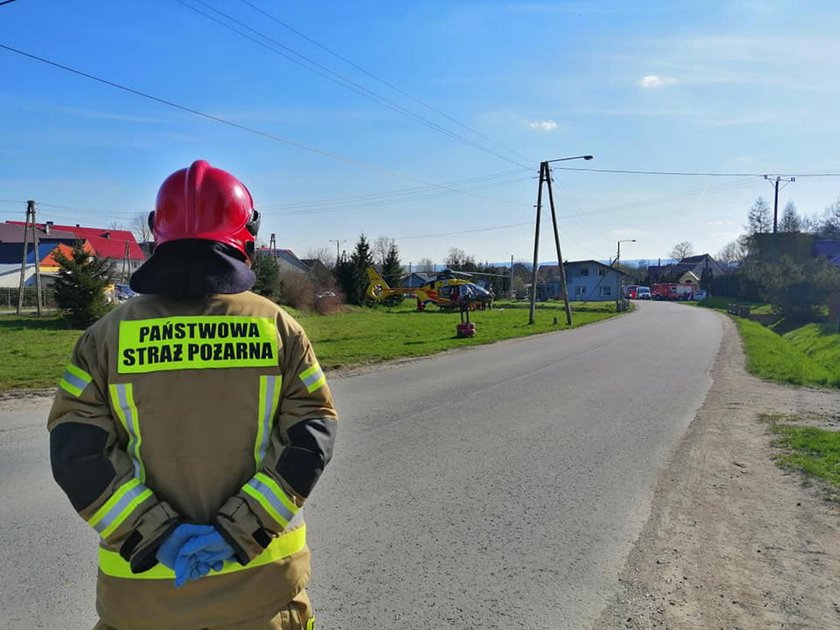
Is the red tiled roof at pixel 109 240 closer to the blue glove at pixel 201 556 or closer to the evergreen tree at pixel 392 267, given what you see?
the evergreen tree at pixel 392 267

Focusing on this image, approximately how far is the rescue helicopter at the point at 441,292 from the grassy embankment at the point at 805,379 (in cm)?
2271

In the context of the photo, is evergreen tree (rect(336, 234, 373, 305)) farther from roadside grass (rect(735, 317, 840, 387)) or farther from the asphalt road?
the asphalt road

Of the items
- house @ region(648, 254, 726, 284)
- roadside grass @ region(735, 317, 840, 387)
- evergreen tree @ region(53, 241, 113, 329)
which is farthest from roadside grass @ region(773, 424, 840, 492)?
house @ region(648, 254, 726, 284)

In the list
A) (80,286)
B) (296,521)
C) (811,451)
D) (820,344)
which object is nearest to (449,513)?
(296,521)

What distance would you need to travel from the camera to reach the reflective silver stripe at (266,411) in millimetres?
1926

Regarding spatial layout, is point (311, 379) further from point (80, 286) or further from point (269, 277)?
point (269, 277)

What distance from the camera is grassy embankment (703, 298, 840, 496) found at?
6.98 metres

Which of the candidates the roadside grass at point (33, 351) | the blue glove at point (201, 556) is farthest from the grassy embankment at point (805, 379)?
the roadside grass at point (33, 351)

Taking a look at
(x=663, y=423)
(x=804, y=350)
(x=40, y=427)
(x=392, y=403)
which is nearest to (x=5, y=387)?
(x=40, y=427)

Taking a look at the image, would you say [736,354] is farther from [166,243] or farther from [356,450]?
[166,243]

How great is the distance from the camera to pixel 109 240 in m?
77.1

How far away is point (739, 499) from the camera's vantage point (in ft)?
19.0

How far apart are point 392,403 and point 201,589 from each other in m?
8.19

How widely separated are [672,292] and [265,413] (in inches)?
4015
